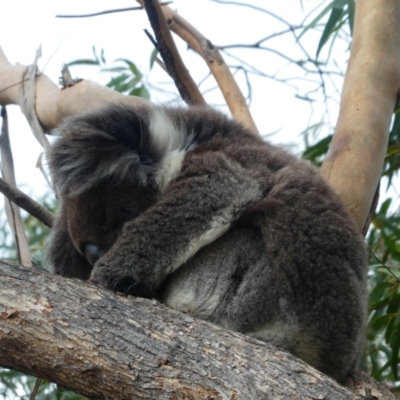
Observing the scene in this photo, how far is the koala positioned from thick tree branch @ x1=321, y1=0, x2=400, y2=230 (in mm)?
442

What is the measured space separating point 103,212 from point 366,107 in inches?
55.4

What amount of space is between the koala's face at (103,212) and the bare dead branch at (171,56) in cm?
105

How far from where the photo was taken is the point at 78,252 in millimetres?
2869

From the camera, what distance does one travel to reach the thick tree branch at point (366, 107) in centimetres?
307

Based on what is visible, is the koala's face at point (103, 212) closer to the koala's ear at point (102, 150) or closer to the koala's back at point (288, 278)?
the koala's ear at point (102, 150)

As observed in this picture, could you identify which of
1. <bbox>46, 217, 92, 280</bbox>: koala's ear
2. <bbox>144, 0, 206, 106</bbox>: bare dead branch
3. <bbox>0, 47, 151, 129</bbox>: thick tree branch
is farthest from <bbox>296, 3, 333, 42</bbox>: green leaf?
<bbox>46, 217, 92, 280</bbox>: koala's ear

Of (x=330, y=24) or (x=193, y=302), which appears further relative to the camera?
(x=330, y=24)

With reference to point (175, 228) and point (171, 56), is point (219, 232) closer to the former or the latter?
point (175, 228)

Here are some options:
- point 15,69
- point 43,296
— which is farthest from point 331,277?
point 15,69

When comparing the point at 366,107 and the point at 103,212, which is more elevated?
the point at 366,107

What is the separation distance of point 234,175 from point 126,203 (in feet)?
1.58

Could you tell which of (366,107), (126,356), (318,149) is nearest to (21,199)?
(126,356)

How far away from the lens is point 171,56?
350 centimetres

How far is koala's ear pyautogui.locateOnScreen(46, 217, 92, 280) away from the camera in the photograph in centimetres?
288
